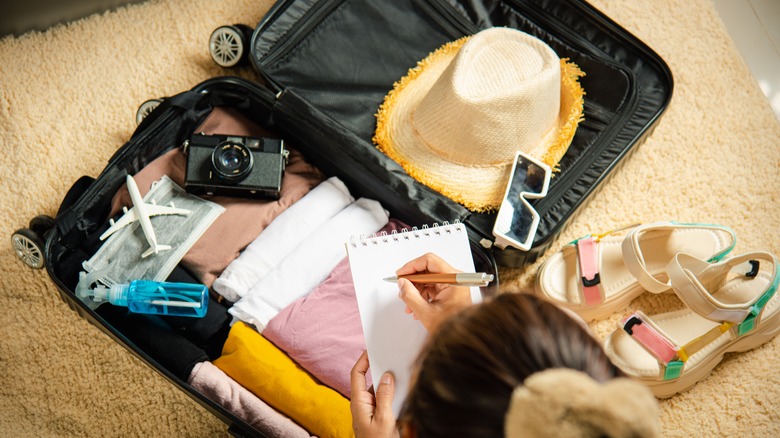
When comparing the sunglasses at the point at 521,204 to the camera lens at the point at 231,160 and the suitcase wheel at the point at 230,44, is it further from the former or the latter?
the suitcase wheel at the point at 230,44

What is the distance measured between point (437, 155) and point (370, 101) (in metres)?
0.18

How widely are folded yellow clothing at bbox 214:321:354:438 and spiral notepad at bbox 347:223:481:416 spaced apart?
158mm

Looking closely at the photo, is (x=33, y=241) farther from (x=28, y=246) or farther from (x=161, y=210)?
(x=161, y=210)

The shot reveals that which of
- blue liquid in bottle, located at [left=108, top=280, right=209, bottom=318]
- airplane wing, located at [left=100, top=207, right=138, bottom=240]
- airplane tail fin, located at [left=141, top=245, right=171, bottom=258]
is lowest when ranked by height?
blue liquid in bottle, located at [left=108, top=280, right=209, bottom=318]

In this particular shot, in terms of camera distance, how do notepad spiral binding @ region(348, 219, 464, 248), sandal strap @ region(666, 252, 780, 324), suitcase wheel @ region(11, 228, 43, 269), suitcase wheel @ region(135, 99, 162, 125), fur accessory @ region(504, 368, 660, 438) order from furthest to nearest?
suitcase wheel @ region(135, 99, 162, 125), suitcase wheel @ region(11, 228, 43, 269), sandal strap @ region(666, 252, 780, 324), notepad spiral binding @ region(348, 219, 464, 248), fur accessory @ region(504, 368, 660, 438)

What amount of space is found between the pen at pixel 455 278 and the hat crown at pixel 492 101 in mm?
359

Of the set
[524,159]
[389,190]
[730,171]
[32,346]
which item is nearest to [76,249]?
[32,346]

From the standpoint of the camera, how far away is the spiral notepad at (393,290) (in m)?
0.81

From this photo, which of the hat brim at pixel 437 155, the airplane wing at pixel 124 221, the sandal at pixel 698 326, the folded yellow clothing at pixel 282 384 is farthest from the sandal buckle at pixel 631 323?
the airplane wing at pixel 124 221

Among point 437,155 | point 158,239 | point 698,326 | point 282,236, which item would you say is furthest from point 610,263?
point 158,239

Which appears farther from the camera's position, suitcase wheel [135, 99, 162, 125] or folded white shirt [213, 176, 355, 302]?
suitcase wheel [135, 99, 162, 125]

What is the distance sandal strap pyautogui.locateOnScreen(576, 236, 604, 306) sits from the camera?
108cm

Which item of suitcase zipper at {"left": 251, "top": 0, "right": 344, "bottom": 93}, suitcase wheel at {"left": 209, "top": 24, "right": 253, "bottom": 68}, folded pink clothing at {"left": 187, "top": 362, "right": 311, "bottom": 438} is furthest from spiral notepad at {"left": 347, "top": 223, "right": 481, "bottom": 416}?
suitcase wheel at {"left": 209, "top": 24, "right": 253, "bottom": 68}

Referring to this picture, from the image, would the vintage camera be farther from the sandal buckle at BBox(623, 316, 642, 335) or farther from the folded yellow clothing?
the sandal buckle at BBox(623, 316, 642, 335)
